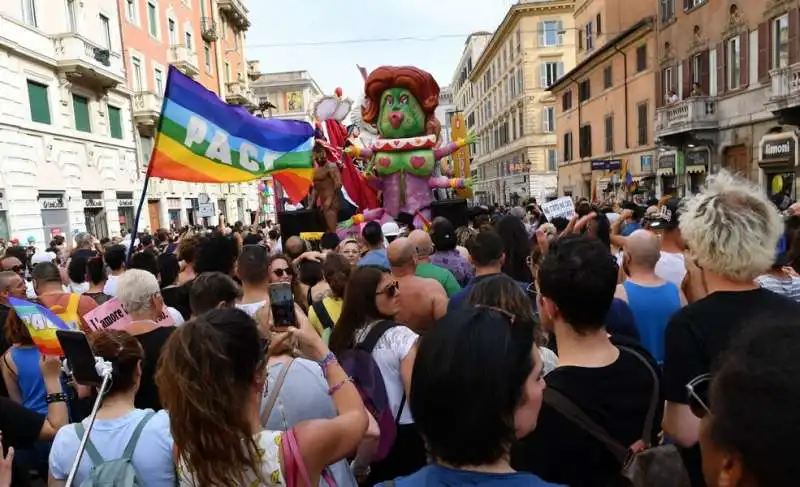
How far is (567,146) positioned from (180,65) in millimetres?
23310

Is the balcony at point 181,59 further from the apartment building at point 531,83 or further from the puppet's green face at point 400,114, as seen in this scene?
the puppet's green face at point 400,114

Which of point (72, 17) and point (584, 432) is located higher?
point (72, 17)

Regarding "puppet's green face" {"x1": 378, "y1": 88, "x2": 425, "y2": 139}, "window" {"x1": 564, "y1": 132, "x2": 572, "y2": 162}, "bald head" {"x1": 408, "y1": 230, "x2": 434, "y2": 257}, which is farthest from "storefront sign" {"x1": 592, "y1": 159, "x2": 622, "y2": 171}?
"bald head" {"x1": 408, "y1": 230, "x2": 434, "y2": 257}

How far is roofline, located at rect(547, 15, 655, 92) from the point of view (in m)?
24.9

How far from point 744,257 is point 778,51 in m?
18.5

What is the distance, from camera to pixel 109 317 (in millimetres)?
2887

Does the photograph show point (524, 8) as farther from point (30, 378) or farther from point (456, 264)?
point (30, 378)

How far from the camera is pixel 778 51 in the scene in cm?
1677

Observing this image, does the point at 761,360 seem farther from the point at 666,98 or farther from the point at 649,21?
the point at 649,21

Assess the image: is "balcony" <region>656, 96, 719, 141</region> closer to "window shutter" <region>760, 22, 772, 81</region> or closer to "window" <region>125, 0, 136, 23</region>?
"window shutter" <region>760, 22, 772, 81</region>

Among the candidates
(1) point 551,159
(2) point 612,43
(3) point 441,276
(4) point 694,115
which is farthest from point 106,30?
(1) point 551,159

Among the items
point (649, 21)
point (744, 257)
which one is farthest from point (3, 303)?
point (649, 21)

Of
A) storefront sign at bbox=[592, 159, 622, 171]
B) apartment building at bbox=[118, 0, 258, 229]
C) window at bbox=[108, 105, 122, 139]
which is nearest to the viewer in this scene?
window at bbox=[108, 105, 122, 139]

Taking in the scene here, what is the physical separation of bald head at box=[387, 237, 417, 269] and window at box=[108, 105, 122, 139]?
21.6m
